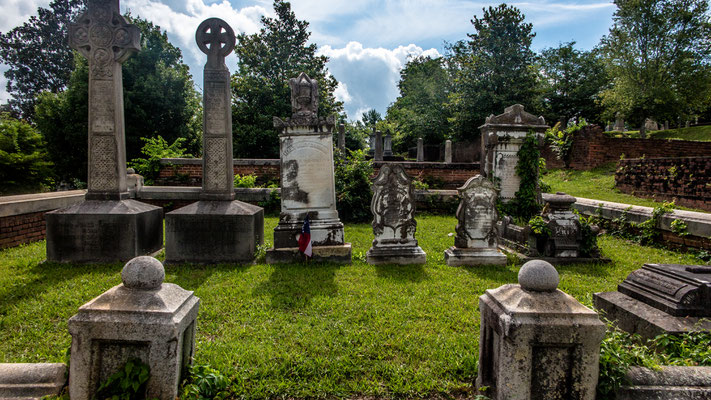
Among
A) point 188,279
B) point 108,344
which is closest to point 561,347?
point 108,344

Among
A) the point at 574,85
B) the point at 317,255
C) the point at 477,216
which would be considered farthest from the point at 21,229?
the point at 574,85

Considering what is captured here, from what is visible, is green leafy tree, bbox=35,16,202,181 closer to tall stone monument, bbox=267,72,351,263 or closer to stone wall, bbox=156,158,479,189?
stone wall, bbox=156,158,479,189

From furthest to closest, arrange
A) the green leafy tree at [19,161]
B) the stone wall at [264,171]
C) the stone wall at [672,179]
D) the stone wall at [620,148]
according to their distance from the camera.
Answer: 1. the stone wall at [620,148]
2. the stone wall at [264,171]
3. the green leafy tree at [19,161]
4. the stone wall at [672,179]

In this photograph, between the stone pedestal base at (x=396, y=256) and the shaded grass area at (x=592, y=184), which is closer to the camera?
the stone pedestal base at (x=396, y=256)

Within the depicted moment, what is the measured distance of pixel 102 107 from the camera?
524cm

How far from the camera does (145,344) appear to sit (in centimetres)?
188

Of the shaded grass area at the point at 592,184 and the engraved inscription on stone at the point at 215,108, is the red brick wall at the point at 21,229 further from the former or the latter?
the shaded grass area at the point at 592,184

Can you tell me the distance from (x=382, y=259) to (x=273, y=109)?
15039 millimetres

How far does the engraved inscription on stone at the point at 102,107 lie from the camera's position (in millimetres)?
5227

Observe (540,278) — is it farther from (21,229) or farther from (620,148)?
(620,148)

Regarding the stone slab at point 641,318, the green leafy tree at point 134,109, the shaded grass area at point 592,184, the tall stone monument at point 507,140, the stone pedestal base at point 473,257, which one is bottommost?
the stone pedestal base at point 473,257

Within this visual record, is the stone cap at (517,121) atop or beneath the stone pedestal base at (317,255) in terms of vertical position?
atop

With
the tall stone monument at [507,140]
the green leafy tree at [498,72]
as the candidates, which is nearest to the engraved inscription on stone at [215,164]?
the tall stone monument at [507,140]

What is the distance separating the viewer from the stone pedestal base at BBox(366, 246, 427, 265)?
17.8 ft
